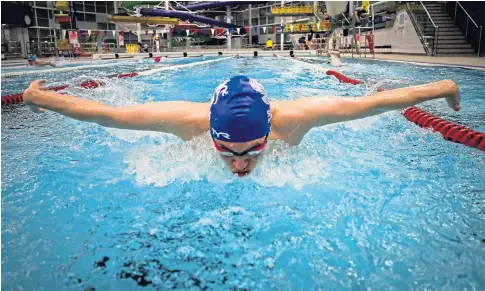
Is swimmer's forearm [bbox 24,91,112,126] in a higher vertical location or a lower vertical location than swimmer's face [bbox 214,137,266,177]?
higher

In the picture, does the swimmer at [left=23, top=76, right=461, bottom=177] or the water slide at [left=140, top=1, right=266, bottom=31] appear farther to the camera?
the water slide at [left=140, top=1, right=266, bottom=31]

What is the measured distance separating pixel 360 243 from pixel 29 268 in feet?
5.41

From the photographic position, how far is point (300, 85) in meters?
8.52

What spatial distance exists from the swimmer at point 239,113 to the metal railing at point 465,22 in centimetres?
1360

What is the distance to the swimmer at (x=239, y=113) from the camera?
82.6 inches

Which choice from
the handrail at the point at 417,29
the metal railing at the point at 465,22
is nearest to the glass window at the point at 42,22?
the handrail at the point at 417,29

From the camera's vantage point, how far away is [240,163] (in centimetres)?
219

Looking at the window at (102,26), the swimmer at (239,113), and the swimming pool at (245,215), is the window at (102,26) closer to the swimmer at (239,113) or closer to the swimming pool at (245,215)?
the swimming pool at (245,215)

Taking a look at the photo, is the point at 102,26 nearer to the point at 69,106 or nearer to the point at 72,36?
the point at 72,36

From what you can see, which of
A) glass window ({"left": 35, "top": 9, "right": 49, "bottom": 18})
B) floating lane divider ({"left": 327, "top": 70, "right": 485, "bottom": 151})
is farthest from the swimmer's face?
glass window ({"left": 35, "top": 9, "right": 49, "bottom": 18})

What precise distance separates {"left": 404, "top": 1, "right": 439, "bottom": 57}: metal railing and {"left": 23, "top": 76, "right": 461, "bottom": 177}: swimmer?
47.3ft

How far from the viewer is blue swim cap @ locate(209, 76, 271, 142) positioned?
205cm

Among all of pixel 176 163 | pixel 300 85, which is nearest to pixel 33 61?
pixel 300 85

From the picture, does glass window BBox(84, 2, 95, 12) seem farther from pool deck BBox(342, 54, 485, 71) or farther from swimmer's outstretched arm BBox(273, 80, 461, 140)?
swimmer's outstretched arm BBox(273, 80, 461, 140)
